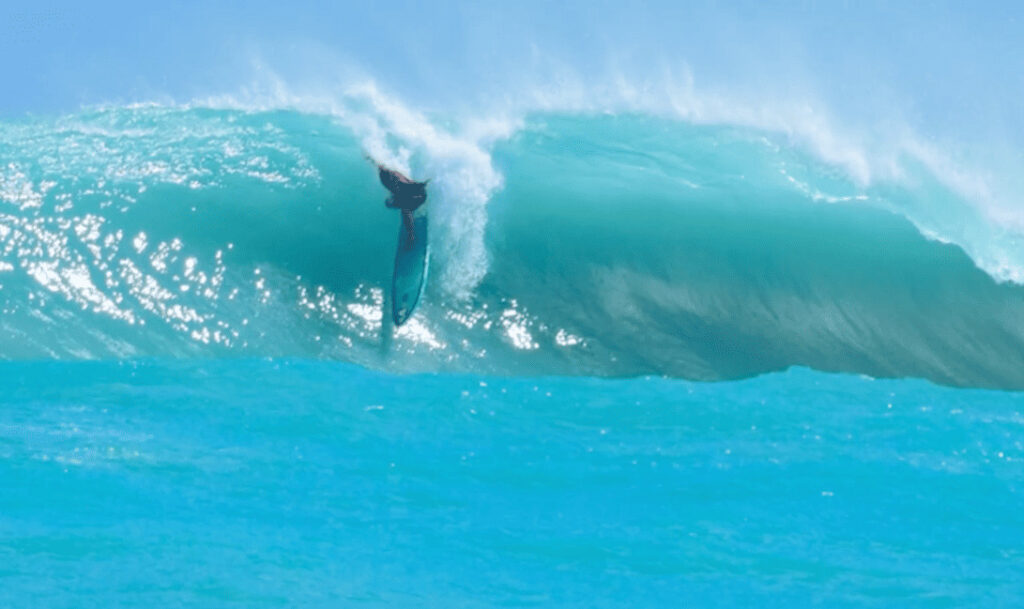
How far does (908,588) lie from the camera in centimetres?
498

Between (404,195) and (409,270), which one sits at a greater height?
(404,195)

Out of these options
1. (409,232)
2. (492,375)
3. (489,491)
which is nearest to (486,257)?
(409,232)

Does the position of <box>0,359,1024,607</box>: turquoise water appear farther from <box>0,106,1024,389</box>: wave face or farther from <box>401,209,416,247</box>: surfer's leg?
<box>401,209,416,247</box>: surfer's leg

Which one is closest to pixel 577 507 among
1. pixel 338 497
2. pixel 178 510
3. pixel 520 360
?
pixel 338 497

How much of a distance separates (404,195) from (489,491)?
3.68m

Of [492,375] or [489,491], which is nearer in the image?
[489,491]

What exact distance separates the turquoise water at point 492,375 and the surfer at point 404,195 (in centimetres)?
29

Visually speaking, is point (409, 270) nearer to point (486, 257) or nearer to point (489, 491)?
point (486, 257)

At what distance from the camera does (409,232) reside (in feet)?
29.6

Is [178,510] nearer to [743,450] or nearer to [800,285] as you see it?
[743,450]

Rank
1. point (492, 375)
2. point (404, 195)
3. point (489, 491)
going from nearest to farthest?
point (489, 491) → point (492, 375) → point (404, 195)

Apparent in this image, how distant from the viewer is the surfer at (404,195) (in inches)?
353

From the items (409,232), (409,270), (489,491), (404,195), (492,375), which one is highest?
(404,195)

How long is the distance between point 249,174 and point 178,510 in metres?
5.18
